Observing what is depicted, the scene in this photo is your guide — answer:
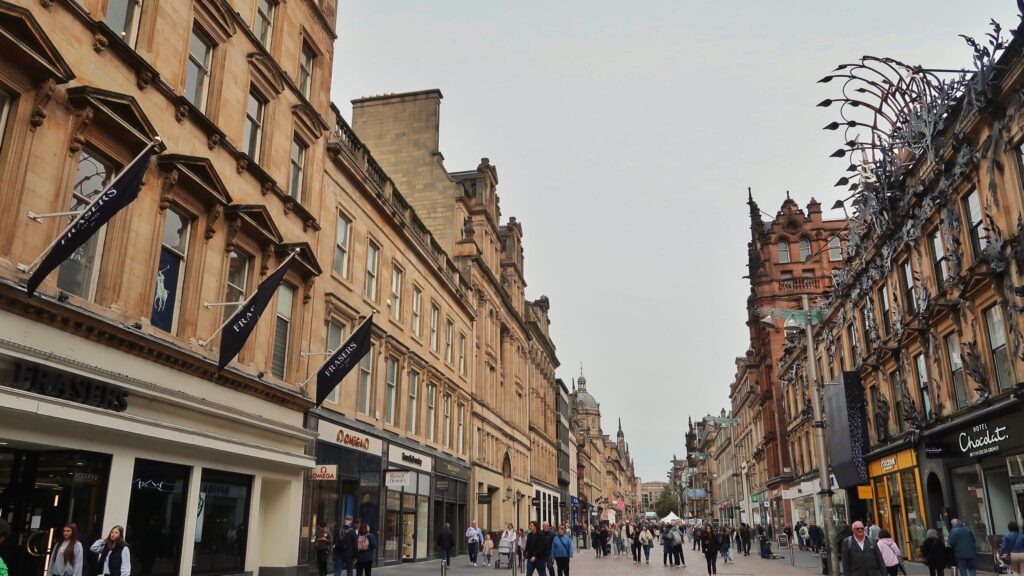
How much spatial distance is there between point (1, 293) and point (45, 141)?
8.64ft

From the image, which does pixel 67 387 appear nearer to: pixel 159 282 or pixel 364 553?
pixel 159 282

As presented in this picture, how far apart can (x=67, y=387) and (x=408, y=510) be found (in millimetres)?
18260

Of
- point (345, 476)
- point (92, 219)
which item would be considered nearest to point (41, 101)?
point (92, 219)

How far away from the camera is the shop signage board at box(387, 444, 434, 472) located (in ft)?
86.3

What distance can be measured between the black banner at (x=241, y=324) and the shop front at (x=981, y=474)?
732 inches

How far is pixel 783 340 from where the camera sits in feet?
189

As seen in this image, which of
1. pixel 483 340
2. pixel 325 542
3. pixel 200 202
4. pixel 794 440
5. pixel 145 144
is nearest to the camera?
pixel 145 144

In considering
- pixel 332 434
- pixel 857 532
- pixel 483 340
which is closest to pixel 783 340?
pixel 483 340

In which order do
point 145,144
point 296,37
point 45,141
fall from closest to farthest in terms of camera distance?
point 45,141 → point 145,144 → point 296,37

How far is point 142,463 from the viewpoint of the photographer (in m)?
13.5

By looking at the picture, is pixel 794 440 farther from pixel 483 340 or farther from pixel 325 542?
pixel 325 542

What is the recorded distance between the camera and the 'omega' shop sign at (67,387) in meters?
10.5

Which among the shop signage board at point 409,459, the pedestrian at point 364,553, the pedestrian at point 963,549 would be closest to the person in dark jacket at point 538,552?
the pedestrian at point 364,553

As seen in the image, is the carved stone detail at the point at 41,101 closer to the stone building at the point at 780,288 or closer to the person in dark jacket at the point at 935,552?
the person in dark jacket at the point at 935,552
